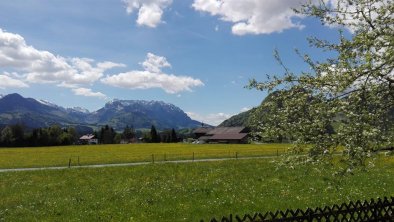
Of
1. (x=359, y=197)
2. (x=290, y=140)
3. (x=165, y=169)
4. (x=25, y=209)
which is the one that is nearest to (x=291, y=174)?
(x=359, y=197)

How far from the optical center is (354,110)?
12.2m

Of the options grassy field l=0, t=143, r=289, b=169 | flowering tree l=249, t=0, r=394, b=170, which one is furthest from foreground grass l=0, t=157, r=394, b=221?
grassy field l=0, t=143, r=289, b=169

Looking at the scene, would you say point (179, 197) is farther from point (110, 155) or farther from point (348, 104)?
point (110, 155)

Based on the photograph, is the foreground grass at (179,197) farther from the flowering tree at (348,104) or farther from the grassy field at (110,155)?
the grassy field at (110,155)

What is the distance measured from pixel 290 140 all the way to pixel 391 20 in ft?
15.5

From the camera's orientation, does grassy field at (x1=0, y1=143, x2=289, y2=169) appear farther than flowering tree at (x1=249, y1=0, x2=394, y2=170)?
Yes

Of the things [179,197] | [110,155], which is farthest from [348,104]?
[110,155]

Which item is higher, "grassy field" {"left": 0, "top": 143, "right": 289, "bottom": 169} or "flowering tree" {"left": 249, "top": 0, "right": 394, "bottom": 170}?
"flowering tree" {"left": 249, "top": 0, "right": 394, "bottom": 170}

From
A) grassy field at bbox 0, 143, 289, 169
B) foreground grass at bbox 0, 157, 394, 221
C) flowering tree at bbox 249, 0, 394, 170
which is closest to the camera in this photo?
flowering tree at bbox 249, 0, 394, 170

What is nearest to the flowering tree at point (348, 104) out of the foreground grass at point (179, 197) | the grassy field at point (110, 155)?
the foreground grass at point (179, 197)

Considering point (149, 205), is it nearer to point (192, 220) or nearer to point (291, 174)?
point (192, 220)

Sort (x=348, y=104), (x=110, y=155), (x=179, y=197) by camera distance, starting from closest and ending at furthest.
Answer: (x=348, y=104)
(x=179, y=197)
(x=110, y=155)

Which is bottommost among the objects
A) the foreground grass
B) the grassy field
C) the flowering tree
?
the foreground grass

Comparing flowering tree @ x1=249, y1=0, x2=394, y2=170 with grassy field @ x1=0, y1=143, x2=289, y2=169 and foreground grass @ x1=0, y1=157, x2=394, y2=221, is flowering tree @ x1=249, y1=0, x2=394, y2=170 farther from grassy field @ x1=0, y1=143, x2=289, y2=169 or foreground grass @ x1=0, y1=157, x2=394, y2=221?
grassy field @ x1=0, y1=143, x2=289, y2=169
